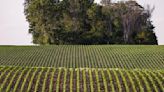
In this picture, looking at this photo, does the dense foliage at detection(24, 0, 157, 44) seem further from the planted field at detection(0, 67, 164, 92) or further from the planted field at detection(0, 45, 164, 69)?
the planted field at detection(0, 67, 164, 92)

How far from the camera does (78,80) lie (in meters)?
17.9

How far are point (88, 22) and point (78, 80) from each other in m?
52.0

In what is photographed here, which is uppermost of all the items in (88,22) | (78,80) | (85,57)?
(78,80)

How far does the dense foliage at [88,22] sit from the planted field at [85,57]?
23.3 meters

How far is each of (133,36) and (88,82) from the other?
55798mm

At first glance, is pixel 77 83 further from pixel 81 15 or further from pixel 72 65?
pixel 81 15

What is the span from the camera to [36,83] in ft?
57.9

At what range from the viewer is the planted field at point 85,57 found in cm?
3359

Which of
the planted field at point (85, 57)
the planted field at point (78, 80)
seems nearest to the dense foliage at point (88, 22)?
the planted field at point (85, 57)

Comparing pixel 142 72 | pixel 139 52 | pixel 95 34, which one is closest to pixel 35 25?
pixel 95 34

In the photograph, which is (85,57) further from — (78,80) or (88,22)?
(88,22)

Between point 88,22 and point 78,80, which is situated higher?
point 78,80

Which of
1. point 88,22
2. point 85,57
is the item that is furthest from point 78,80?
point 88,22

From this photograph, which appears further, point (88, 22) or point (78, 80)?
point (88, 22)
